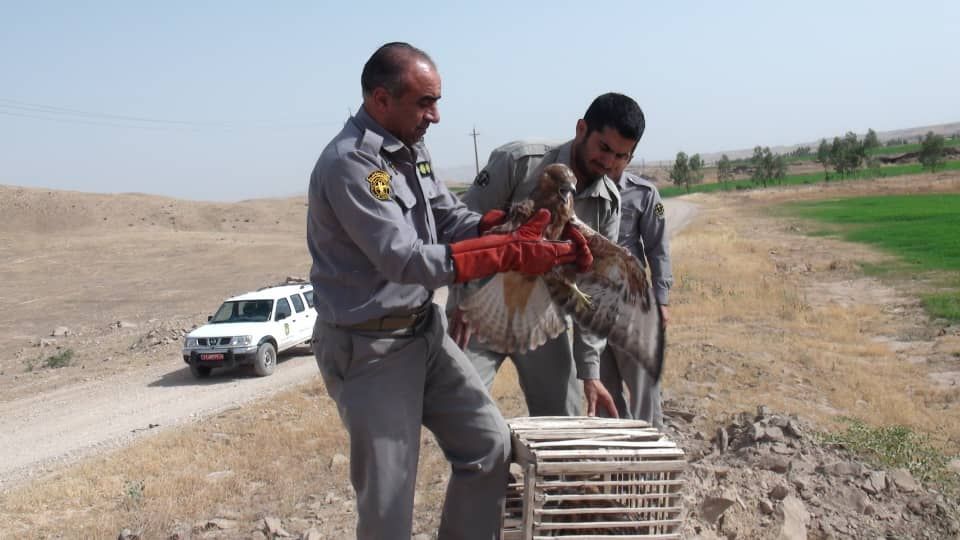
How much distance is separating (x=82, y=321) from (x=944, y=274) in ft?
73.3

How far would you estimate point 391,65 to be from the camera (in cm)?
333

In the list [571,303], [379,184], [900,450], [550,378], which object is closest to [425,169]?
[379,184]

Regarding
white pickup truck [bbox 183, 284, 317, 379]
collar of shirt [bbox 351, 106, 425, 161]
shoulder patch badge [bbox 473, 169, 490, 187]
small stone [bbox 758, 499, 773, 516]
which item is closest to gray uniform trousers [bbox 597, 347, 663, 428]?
small stone [bbox 758, 499, 773, 516]

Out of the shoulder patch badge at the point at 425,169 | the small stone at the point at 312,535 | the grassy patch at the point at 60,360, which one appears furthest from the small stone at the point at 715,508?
the grassy patch at the point at 60,360

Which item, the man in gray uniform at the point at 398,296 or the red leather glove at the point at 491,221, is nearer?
the man in gray uniform at the point at 398,296

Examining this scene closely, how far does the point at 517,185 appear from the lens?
15.2 ft

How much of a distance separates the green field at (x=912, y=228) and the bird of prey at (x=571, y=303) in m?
13.1

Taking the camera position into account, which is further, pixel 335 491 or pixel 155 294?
pixel 155 294

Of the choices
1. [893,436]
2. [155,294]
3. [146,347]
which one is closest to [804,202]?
[155,294]

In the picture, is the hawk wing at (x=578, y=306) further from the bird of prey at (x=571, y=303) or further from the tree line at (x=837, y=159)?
the tree line at (x=837, y=159)

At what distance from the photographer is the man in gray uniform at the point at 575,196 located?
439cm

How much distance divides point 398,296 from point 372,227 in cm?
41

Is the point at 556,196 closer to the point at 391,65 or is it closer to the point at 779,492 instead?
the point at 391,65

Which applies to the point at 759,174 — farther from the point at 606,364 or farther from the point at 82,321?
the point at 606,364
